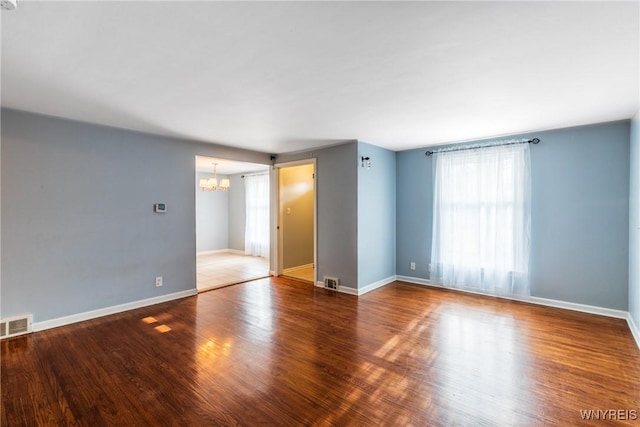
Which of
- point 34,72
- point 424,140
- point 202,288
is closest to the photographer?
point 34,72

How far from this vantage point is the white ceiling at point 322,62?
1541 mm

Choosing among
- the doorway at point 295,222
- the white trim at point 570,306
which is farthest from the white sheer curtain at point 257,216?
the white trim at point 570,306

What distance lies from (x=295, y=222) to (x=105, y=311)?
11.2 ft

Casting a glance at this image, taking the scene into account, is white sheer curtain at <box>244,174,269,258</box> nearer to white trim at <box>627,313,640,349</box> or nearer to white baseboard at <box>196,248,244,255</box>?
white baseboard at <box>196,248,244,255</box>

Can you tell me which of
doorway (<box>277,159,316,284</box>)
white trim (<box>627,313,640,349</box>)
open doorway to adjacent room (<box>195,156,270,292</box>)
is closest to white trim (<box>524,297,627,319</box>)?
white trim (<box>627,313,640,349</box>)

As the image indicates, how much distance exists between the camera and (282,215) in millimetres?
5672

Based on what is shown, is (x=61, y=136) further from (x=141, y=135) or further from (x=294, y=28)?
(x=294, y=28)

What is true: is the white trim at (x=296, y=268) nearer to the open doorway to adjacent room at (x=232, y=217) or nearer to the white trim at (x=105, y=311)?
the open doorway to adjacent room at (x=232, y=217)

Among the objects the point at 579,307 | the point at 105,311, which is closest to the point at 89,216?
the point at 105,311

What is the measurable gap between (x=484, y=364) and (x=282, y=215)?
13.2 ft

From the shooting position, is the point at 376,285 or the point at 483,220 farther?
the point at 376,285

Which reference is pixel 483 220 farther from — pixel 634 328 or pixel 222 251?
pixel 222 251

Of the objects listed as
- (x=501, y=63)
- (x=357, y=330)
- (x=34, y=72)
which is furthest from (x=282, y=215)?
(x=501, y=63)

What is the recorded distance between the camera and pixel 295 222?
19.9ft
